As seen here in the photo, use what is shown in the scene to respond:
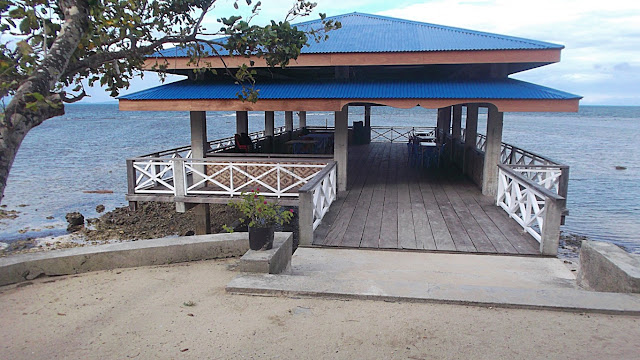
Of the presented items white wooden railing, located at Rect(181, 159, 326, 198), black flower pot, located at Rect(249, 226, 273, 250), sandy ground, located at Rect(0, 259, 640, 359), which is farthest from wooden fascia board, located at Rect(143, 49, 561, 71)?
sandy ground, located at Rect(0, 259, 640, 359)

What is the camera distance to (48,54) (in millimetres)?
3188

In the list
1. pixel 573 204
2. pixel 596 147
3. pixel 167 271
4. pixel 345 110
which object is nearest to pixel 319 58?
pixel 345 110

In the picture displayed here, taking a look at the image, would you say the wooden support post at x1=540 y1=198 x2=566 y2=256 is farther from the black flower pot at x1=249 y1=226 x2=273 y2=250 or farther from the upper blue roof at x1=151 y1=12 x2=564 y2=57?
the upper blue roof at x1=151 y1=12 x2=564 y2=57

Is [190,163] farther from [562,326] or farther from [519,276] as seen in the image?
[562,326]

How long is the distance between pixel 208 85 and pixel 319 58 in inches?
124

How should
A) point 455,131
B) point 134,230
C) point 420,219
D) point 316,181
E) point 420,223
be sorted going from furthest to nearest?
point 455,131 → point 134,230 → point 420,219 → point 420,223 → point 316,181

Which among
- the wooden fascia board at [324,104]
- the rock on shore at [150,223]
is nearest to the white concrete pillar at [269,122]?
the rock on shore at [150,223]

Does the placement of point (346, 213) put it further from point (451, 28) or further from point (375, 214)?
point (451, 28)

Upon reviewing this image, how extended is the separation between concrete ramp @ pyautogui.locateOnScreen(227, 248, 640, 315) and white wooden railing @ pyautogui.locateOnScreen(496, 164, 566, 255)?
1.16 feet

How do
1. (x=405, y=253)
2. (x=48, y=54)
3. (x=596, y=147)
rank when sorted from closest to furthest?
(x=48, y=54) → (x=405, y=253) → (x=596, y=147)

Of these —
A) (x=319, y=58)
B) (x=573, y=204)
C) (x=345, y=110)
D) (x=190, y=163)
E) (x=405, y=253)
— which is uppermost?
(x=319, y=58)

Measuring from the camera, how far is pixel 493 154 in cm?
1034

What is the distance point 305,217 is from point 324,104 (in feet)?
12.9

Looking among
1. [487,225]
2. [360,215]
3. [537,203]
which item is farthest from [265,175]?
[537,203]
